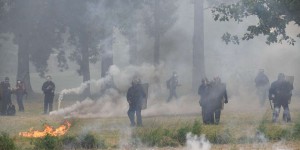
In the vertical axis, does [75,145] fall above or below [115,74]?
below

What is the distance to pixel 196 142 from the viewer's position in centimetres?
1714

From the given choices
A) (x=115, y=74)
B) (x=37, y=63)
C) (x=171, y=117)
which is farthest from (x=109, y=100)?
(x=37, y=63)

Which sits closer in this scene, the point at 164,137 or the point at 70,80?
the point at 164,137

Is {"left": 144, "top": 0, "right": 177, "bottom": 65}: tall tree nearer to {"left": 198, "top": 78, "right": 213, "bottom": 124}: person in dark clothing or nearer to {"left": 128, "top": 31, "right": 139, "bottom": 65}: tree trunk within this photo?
{"left": 128, "top": 31, "right": 139, "bottom": 65}: tree trunk

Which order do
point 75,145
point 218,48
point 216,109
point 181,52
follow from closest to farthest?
point 75,145
point 216,109
point 218,48
point 181,52

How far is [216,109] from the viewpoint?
23.6 metres

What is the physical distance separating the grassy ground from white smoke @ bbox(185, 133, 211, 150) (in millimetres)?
266

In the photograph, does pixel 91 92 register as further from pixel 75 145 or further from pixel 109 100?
pixel 75 145

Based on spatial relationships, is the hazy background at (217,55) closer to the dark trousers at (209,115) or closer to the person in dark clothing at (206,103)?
the person in dark clothing at (206,103)

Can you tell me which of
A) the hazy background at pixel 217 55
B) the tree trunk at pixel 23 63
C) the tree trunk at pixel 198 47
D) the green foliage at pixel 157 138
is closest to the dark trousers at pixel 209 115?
the green foliage at pixel 157 138

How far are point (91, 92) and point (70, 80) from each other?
30.9 m

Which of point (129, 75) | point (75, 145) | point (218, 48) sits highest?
point (218, 48)

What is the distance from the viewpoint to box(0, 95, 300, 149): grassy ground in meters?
17.2

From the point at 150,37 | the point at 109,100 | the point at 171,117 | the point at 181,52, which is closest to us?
the point at 171,117
